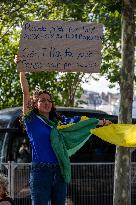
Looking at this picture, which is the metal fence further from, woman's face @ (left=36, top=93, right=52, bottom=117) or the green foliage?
the green foliage

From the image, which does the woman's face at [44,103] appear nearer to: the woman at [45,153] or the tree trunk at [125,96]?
the woman at [45,153]

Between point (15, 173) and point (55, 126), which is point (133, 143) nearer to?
point (55, 126)

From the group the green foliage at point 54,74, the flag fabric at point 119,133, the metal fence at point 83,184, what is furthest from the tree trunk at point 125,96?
the green foliage at point 54,74

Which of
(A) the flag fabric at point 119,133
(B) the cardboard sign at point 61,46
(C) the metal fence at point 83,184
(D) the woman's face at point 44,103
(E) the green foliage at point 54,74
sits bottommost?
(C) the metal fence at point 83,184

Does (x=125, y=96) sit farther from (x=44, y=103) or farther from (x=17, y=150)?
(x=17, y=150)

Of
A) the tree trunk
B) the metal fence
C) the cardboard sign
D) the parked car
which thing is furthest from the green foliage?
the cardboard sign

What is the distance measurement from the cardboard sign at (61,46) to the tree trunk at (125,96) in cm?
73

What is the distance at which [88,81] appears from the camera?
23547 millimetres

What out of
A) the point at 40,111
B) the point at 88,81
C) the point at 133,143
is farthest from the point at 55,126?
the point at 88,81

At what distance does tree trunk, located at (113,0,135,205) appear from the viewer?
655cm

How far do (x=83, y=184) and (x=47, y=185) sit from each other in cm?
234

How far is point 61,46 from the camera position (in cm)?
588

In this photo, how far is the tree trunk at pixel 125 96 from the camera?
6.55 m

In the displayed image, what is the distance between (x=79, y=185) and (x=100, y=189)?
297 mm
